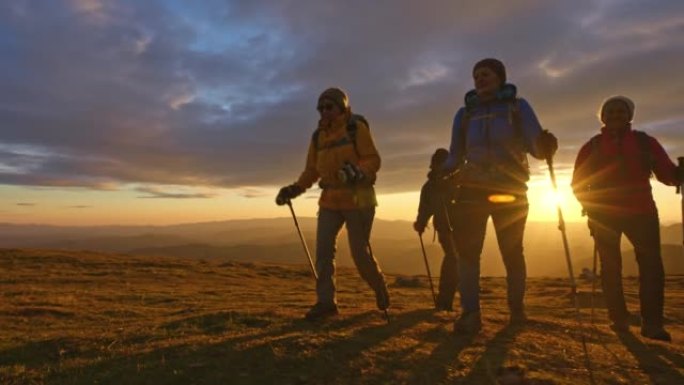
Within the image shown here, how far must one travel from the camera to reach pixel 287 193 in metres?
8.07

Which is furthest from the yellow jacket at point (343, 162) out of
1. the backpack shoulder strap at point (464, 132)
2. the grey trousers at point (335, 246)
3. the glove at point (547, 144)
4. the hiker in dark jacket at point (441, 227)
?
the hiker in dark jacket at point (441, 227)

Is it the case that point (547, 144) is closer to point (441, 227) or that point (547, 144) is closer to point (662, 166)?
point (662, 166)

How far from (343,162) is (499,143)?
79.4 inches

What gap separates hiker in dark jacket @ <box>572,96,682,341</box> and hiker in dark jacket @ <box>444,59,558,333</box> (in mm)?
1406

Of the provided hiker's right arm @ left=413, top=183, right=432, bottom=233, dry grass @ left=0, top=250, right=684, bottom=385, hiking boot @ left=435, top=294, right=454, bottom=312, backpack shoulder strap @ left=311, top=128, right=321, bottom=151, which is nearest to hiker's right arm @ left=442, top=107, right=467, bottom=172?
backpack shoulder strap @ left=311, top=128, right=321, bottom=151

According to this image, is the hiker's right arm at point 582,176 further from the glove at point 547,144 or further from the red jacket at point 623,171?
the glove at point 547,144

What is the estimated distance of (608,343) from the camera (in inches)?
263

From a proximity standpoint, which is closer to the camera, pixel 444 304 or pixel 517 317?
pixel 517 317

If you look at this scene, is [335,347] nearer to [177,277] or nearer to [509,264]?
[509,264]

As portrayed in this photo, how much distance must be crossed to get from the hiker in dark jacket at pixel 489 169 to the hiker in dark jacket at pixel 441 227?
8.14ft

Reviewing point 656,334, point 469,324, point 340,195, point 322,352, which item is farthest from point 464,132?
point 656,334

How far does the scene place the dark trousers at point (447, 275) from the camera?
9.76 metres

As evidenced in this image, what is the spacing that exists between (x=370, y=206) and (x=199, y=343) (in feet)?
9.31

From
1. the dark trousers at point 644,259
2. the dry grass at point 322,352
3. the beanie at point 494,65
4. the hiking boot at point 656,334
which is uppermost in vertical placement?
the beanie at point 494,65
